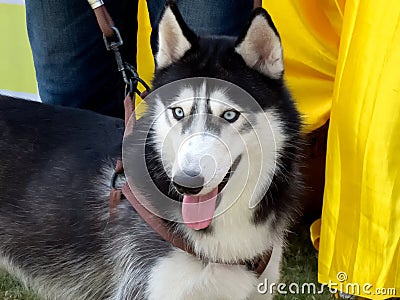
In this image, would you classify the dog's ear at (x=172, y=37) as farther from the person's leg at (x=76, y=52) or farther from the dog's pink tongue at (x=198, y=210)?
the person's leg at (x=76, y=52)

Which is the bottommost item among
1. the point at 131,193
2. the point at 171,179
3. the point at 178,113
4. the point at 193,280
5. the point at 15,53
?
the point at 15,53

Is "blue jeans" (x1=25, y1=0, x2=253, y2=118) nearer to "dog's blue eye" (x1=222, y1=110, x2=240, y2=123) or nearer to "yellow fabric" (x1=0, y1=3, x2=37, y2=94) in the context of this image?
Result: "dog's blue eye" (x1=222, y1=110, x2=240, y2=123)

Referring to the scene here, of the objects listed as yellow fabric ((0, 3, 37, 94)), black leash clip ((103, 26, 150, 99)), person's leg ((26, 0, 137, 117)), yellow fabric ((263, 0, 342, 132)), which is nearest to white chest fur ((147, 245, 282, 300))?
black leash clip ((103, 26, 150, 99))

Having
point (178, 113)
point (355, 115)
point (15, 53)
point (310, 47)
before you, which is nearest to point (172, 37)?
point (178, 113)

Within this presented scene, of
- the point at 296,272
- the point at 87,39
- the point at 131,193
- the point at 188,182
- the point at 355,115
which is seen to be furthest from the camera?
the point at 296,272

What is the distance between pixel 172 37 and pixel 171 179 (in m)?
0.27

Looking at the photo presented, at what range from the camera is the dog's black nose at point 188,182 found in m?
1.04

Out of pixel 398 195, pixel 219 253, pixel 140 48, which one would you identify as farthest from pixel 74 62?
pixel 398 195

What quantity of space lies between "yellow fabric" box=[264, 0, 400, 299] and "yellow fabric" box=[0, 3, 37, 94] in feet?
3.64

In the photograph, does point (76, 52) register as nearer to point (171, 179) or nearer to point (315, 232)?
point (171, 179)

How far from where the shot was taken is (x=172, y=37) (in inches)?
47.5

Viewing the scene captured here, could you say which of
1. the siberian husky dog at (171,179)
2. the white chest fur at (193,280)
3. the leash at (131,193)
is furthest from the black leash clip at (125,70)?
the white chest fur at (193,280)

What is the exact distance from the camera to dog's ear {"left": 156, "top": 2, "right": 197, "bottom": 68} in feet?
3.81

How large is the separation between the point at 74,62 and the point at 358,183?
2.67 ft
